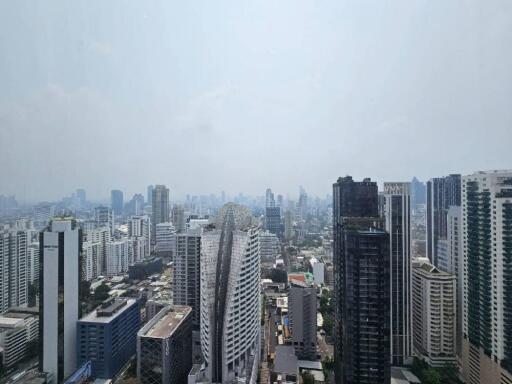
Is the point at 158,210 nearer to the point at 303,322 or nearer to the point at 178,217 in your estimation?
the point at 178,217

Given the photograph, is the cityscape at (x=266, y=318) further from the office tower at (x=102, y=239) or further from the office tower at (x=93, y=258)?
the office tower at (x=102, y=239)

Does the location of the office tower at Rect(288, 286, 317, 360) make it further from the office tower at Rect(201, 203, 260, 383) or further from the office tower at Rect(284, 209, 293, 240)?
the office tower at Rect(284, 209, 293, 240)

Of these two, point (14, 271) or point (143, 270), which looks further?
point (143, 270)

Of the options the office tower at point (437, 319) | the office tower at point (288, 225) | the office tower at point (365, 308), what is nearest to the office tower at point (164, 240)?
the office tower at point (288, 225)

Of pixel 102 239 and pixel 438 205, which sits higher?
pixel 438 205

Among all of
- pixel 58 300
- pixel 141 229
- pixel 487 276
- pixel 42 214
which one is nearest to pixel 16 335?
pixel 58 300

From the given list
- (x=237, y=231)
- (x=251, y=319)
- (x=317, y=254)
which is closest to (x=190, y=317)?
(x=251, y=319)
